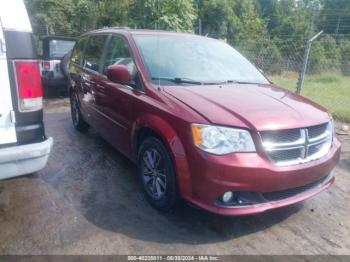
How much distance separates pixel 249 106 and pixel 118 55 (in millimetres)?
1917

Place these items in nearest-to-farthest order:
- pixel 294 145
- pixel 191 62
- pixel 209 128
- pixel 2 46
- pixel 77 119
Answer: pixel 2 46 < pixel 209 128 < pixel 294 145 < pixel 191 62 < pixel 77 119

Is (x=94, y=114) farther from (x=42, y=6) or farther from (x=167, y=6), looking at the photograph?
(x=42, y=6)

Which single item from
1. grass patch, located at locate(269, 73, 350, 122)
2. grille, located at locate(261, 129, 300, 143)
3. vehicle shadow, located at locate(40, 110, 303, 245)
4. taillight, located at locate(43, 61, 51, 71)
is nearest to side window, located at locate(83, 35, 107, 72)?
vehicle shadow, located at locate(40, 110, 303, 245)

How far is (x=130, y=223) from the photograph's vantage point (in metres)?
3.21

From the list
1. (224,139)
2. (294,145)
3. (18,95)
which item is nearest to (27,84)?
(18,95)

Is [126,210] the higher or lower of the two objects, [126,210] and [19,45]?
the lower

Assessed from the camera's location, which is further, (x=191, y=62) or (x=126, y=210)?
(x=191, y=62)

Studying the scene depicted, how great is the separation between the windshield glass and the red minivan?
523 cm

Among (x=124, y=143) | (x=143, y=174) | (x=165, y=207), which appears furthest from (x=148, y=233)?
(x=124, y=143)

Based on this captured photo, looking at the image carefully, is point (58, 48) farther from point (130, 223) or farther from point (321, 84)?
point (321, 84)

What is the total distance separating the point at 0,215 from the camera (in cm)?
327

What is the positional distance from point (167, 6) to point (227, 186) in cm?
995

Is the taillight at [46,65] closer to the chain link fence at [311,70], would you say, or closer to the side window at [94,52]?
the side window at [94,52]

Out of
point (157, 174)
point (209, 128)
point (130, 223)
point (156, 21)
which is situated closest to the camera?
point (209, 128)
